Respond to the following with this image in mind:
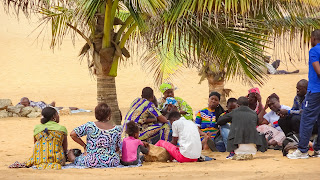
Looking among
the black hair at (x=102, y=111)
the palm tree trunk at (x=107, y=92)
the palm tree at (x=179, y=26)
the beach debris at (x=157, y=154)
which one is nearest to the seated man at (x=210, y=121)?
the palm tree at (x=179, y=26)

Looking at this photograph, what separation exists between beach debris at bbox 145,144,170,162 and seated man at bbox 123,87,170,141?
0.61m

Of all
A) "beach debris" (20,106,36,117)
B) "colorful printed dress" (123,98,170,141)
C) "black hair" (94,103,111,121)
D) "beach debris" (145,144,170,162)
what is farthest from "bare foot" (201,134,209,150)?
"beach debris" (20,106,36,117)

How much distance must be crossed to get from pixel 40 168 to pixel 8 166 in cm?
69

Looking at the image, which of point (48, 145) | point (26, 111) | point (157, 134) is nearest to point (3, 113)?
point (26, 111)

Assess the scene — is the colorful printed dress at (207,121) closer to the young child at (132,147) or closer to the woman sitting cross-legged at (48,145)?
the young child at (132,147)

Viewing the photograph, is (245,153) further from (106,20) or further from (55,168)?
(106,20)

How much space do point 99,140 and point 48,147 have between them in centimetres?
68

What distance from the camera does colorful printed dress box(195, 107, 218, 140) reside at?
30.6 feet

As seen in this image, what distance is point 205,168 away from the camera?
23.9ft

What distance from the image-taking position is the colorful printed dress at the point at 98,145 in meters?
7.47

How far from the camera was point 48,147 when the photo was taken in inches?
293

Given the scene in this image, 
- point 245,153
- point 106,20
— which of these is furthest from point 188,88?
point 245,153

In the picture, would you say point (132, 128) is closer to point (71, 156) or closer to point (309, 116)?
point (71, 156)

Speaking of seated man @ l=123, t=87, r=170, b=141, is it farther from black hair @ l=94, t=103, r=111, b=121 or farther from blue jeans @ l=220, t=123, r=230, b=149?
black hair @ l=94, t=103, r=111, b=121
